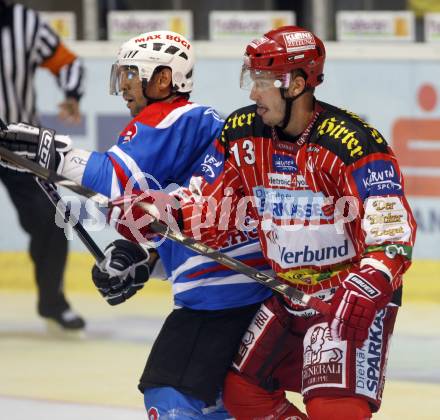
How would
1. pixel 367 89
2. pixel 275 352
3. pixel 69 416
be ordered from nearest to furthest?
pixel 275 352 → pixel 69 416 → pixel 367 89

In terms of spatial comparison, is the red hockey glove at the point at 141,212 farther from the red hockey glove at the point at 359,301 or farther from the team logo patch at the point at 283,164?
the red hockey glove at the point at 359,301

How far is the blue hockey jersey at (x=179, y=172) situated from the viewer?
3.36 m

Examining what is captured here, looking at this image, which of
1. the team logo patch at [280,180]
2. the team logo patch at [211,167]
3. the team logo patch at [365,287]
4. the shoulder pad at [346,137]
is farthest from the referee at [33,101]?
the team logo patch at [365,287]

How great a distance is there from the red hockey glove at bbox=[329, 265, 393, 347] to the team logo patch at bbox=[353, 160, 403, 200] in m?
0.18

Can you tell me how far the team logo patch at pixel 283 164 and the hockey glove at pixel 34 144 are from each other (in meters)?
0.53

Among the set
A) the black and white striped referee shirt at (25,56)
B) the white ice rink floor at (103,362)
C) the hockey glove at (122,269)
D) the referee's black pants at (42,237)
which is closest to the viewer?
the hockey glove at (122,269)

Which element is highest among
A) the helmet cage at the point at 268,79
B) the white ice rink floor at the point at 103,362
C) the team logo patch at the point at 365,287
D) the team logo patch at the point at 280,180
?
the helmet cage at the point at 268,79

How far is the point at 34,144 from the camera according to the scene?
329 cm

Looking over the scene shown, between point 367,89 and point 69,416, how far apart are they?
2.59 meters

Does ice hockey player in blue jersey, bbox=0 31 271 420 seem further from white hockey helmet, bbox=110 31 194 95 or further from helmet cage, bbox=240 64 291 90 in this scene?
helmet cage, bbox=240 64 291 90

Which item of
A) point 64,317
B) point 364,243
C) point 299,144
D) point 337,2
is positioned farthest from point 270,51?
point 337,2

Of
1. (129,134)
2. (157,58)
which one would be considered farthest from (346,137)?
(157,58)

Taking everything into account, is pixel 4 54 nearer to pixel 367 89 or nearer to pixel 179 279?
pixel 367 89

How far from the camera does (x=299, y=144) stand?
3201 millimetres
